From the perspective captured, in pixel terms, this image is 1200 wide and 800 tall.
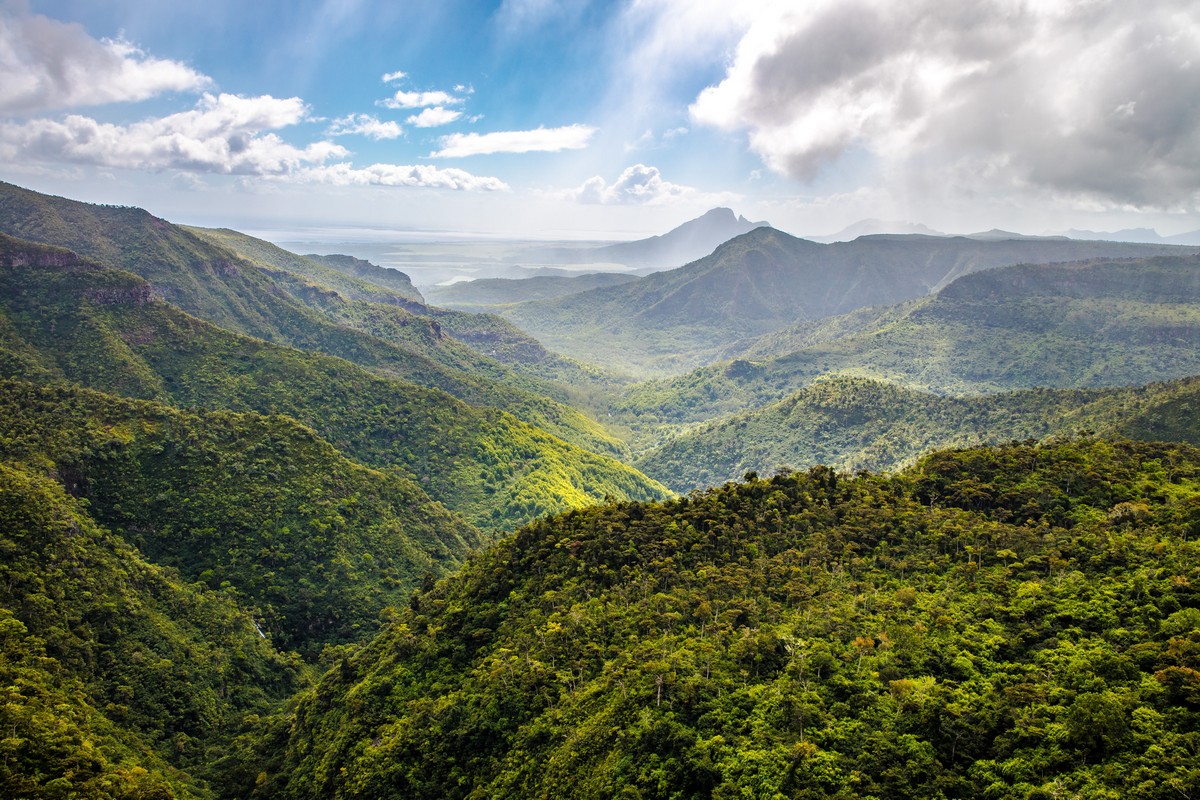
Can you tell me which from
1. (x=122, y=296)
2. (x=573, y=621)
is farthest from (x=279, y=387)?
(x=573, y=621)

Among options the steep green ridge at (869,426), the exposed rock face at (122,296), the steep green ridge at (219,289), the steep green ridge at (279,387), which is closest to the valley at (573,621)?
the steep green ridge at (279,387)

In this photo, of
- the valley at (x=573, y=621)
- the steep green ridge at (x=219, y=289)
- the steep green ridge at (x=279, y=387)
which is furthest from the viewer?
the steep green ridge at (x=219, y=289)

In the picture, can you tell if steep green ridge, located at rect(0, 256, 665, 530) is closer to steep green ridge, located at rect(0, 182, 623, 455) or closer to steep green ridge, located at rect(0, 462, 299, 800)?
steep green ridge, located at rect(0, 182, 623, 455)

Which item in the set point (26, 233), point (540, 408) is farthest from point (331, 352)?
point (26, 233)

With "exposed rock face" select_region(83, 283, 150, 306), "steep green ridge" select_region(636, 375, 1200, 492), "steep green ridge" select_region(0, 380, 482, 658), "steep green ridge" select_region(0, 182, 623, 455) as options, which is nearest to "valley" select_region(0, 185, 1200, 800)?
"steep green ridge" select_region(0, 380, 482, 658)

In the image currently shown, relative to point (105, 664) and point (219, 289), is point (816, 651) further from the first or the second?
point (219, 289)

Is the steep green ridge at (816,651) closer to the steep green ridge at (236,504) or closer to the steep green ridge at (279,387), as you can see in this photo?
the steep green ridge at (236,504)

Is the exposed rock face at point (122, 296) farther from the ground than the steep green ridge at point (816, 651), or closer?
farther from the ground
